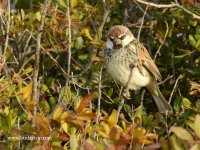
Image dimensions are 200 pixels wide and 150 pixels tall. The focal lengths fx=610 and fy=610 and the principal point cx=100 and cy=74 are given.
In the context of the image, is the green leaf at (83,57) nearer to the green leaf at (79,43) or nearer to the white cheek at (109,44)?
the green leaf at (79,43)

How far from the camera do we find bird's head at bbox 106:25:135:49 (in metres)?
4.40

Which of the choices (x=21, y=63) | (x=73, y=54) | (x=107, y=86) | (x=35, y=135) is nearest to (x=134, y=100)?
Answer: (x=107, y=86)

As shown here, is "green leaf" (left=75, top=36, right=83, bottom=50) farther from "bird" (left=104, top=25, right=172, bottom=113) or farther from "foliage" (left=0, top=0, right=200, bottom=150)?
"bird" (left=104, top=25, right=172, bottom=113)

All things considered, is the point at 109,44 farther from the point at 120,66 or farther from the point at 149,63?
the point at 149,63

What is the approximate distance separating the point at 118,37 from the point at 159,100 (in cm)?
61

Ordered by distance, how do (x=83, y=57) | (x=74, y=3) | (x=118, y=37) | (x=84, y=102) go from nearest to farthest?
1. (x=84, y=102)
2. (x=118, y=37)
3. (x=74, y=3)
4. (x=83, y=57)

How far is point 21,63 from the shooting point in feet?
Result: 15.3

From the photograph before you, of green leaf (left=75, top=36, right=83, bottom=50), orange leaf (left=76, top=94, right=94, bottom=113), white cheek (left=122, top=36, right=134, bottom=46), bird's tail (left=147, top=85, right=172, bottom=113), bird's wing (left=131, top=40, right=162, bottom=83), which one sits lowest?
bird's tail (left=147, top=85, right=172, bottom=113)

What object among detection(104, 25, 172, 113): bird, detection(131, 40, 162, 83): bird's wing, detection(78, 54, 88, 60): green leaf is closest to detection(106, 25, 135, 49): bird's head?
detection(104, 25, 172, 113): bird

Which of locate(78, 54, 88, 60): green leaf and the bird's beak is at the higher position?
the bird's beak

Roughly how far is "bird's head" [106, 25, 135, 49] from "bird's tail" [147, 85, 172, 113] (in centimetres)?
51

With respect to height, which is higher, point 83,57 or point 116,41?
point 116,41

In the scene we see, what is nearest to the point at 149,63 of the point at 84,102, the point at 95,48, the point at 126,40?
the point at 126,40

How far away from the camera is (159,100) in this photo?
4.64 m
